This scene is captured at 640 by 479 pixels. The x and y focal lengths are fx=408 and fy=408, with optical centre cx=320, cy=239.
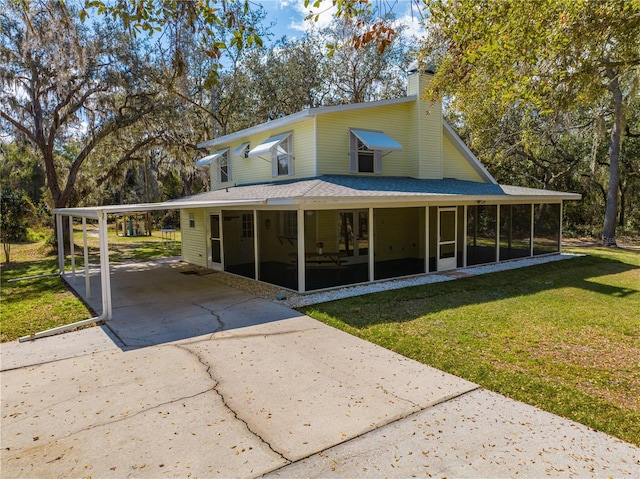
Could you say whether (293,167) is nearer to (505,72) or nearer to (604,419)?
(505,72)

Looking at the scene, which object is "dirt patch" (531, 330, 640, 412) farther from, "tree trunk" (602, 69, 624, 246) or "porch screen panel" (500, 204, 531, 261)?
"tree trunk" (602, 69, 624, 246)

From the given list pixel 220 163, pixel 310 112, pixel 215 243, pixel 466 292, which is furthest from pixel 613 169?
pixel 215 243

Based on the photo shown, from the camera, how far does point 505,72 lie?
23.1ft

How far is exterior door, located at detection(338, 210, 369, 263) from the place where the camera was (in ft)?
44.0

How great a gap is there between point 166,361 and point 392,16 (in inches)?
218

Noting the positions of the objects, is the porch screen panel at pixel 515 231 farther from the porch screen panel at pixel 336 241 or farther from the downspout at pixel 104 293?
the downspout at pixel 104 293

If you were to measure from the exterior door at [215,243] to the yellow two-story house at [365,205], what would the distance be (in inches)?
2.0

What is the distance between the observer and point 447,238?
1260 cm

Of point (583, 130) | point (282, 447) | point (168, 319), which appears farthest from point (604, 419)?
point (583, 130)

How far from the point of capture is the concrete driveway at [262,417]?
3.38m

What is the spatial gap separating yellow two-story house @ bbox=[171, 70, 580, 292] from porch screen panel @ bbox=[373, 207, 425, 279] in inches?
1.5

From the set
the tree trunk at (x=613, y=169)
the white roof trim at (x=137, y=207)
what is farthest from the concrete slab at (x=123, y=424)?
the tree trunk at (x=613, y=169)

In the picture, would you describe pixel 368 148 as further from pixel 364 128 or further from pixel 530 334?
pixel 530 334

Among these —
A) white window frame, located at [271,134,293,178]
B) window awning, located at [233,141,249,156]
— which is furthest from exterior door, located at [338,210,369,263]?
window awning, located at [233,141,249,156]
